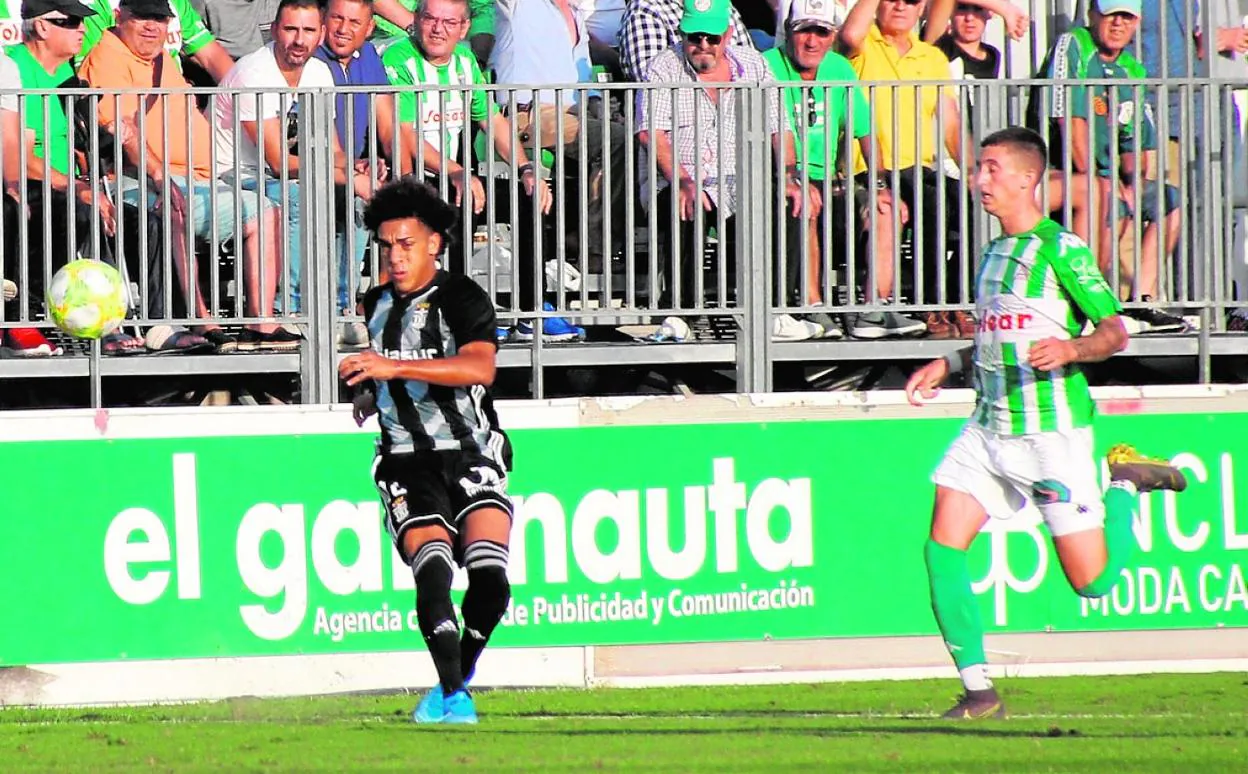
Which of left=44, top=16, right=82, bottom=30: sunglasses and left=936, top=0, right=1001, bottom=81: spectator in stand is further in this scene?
left=936, top=0, right=1001, bottom=81: spectator in stand

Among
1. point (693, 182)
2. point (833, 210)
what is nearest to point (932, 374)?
point (693, 182)

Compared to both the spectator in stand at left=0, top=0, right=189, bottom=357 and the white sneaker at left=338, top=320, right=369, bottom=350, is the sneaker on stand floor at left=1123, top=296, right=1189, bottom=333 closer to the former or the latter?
the white sneaker at left=338, top=320, right=369, bottom=350

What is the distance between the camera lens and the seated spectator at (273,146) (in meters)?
10.3

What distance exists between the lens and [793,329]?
1103 cm

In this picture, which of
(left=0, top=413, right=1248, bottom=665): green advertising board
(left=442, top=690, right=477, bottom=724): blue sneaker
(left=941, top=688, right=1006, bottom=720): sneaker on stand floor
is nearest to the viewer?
(left=941, top=688, right=1006, bottom=720): sneaker on stand floor

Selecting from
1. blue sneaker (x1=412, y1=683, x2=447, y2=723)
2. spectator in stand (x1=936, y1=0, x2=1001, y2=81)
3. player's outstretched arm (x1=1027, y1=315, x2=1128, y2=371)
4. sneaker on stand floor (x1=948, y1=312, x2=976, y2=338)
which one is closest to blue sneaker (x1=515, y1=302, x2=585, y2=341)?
sneaker on stand floor (x1=948, y1=312, x2=976, y2=338)

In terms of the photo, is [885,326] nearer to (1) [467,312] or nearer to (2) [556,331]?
(2) [556,331]

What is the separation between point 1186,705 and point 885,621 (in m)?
1.66

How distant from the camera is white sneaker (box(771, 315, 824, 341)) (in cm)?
1097

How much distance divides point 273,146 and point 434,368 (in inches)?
117

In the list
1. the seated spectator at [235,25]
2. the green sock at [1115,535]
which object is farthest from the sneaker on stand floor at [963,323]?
the seated spectator at [235,25]

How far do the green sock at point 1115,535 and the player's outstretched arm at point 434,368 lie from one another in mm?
2572

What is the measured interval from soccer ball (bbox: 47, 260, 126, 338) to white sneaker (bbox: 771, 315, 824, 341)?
11.6 ft

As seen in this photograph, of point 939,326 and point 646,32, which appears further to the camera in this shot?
point 646,32
